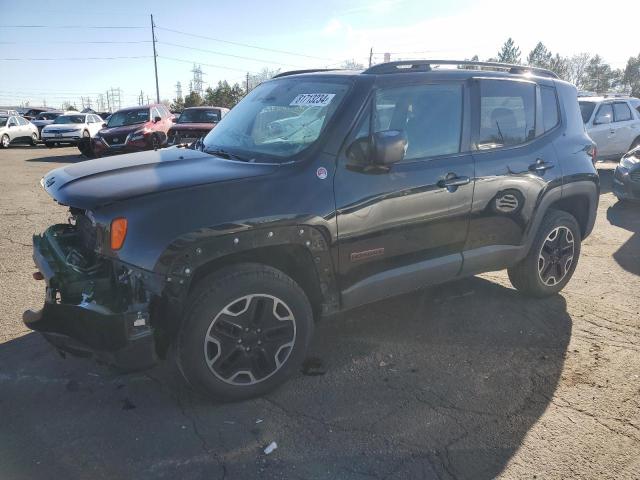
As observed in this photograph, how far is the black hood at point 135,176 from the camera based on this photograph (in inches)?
107

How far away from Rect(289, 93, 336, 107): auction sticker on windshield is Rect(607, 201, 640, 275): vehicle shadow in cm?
427

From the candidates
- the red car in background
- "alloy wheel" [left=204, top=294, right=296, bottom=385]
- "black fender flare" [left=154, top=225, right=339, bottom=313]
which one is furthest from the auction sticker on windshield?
the red car in background

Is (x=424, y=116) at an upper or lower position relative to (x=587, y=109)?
lower

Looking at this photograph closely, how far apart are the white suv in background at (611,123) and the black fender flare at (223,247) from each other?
450 inches

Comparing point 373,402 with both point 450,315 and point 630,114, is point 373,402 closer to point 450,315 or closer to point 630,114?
point 450,315

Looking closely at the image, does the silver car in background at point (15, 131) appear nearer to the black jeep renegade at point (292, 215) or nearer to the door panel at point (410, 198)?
the black jeep renegade at point (292, 215)

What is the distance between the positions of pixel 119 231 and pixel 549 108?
3.69 m

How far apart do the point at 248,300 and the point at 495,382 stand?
1737 mm

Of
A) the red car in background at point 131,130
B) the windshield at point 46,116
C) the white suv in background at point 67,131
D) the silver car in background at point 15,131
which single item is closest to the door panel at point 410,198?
the red car in background at point 131,130

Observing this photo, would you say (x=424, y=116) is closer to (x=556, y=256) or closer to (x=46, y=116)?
(x=556, y=256)

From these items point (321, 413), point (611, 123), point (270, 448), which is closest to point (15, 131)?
point (611, 123)

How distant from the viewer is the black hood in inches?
107

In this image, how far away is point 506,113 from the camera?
4.04m

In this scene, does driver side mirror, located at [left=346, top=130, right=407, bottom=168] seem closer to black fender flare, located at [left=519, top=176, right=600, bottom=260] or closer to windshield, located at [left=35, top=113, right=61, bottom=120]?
black fender flare, located at [left=519, top=176, right=600, bottom=260]
